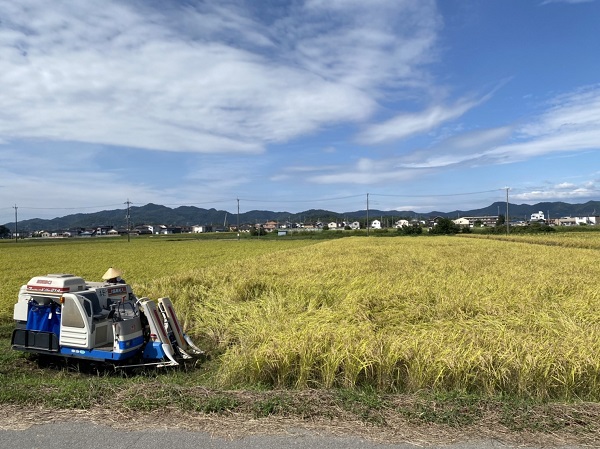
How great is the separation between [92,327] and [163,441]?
3.13 metres

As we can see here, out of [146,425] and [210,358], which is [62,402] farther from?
[210,358]

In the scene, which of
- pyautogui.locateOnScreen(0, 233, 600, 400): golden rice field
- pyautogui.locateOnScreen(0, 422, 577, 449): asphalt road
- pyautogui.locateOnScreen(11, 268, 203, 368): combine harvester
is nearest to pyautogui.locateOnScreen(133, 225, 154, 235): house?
pyautogui.locateOnScreen(0, 233, 600, 400): golden rice field

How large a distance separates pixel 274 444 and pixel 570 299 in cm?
717

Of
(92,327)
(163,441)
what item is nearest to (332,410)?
(163,441)

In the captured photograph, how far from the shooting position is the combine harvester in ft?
18.2

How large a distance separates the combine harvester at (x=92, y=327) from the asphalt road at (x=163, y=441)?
230 centimetres

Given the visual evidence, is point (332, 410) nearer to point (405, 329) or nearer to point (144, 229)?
point (405, 329)

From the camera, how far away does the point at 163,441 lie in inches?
119

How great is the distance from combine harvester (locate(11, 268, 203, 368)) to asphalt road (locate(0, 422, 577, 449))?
2.30 meters

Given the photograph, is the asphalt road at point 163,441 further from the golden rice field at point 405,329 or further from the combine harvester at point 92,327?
the combine harvester at point 92,327

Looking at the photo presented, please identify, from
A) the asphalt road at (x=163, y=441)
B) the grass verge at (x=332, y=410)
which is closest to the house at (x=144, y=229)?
the grass verge at (x=332, y=410)

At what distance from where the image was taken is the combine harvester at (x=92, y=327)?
18.2 feet

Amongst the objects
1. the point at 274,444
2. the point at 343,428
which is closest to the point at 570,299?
the point at 343,428

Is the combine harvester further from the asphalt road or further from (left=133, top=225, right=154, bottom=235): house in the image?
(left=133, top=225, right=154, bottom=235): house
